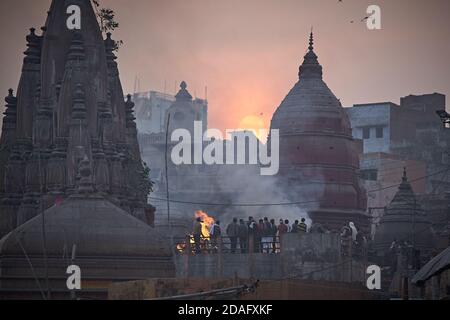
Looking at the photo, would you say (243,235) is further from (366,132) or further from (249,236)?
(366,132)

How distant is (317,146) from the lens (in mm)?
70375

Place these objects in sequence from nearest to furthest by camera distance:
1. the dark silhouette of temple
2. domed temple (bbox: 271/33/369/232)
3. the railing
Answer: the railing → the dark silhouette of temple → domed temple (bbox: 271/33/369/232)

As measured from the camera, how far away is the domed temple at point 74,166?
139 feet

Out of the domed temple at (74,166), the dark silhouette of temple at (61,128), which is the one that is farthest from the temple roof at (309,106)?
the dark silhouette of temple at (61,128)

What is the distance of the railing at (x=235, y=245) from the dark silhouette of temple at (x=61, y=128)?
2.52m

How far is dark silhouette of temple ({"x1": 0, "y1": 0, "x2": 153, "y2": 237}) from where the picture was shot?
163 feet

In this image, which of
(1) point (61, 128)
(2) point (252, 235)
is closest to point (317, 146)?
(2) point (252, 235)

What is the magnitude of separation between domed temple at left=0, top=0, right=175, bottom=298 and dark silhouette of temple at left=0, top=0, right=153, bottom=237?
32 mm

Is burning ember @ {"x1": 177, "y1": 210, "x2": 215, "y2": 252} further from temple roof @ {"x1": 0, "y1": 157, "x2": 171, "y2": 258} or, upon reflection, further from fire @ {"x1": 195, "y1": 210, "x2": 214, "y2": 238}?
temple roof @ {"x1": 0, "y1": 157, "x2": 171, "y2": 258}

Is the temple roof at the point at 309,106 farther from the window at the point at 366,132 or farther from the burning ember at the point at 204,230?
the window at the point at 366,132

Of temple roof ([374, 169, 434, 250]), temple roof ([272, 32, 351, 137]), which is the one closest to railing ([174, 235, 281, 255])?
temple roof ([374, 169, 434, 250])
